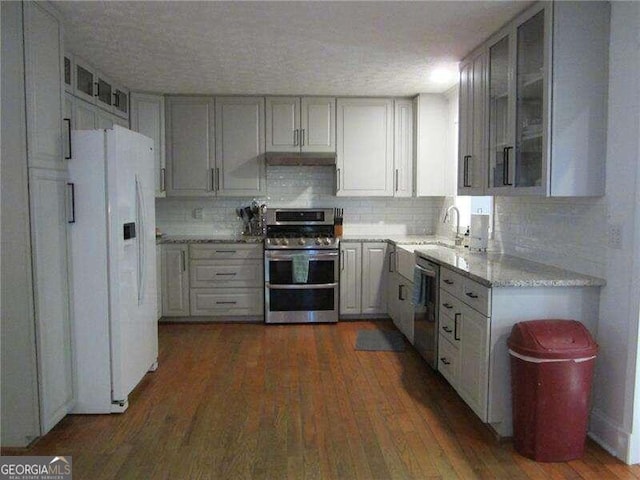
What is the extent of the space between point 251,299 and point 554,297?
3.23m

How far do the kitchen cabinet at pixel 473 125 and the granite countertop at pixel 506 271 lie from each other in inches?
19.5

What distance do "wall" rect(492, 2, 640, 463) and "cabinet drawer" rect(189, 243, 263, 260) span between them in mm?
3134

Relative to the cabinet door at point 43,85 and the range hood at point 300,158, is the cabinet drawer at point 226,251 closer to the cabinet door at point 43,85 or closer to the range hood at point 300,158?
the range hood at point 300,158

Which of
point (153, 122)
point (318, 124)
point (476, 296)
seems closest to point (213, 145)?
point (153, 122)

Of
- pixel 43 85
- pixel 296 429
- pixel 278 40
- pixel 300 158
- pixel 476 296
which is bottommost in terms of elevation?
pixel 296 429

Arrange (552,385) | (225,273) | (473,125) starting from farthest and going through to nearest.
A: (225,273) → (473,125) → (552,385)

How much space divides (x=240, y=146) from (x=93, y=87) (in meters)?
1.59

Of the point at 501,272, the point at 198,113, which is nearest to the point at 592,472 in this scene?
the point at 501,272

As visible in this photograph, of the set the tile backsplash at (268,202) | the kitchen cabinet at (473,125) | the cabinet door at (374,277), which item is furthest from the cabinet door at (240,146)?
the kitchen cabinet at (473,125)

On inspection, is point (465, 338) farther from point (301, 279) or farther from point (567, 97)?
point (301, 279)

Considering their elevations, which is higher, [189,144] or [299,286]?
[189,144]

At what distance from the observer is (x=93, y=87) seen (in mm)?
4020

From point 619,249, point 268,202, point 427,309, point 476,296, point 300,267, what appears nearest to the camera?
point 619,249

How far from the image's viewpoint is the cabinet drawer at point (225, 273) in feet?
16.7
